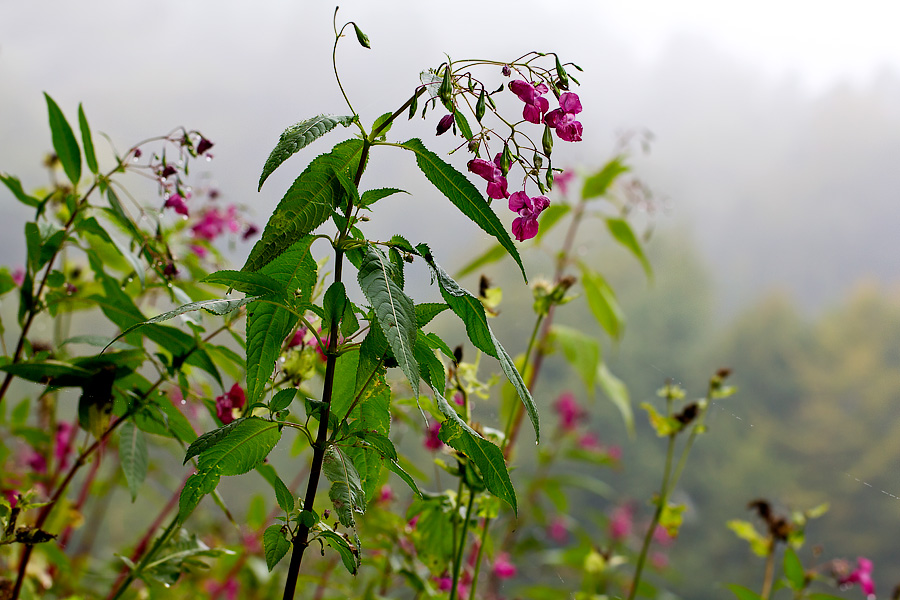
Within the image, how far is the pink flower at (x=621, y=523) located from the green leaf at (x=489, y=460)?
62.1 inches

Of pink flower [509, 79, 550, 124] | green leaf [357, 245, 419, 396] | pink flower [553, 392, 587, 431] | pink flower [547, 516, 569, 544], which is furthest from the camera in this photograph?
pink flower [547, 516, 569, 544]

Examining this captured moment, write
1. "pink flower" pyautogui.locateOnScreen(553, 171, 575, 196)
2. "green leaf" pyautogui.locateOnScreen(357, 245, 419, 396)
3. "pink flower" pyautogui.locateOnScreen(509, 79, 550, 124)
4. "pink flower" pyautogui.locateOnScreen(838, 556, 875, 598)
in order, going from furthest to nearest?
"pink flower" pyautogui.locateOnScreen(553, 171, 575, 196) → "pink flower" pyautogui.locateOnScreen(838, 556, 875, 598) → "pink flower" pyautogui.locateOnScreen(509, 79, 550, 124) → "green leaf" pyautogui.locateOnScreen(357, 245, 419, 396)

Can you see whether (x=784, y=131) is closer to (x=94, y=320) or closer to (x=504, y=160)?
(x=94, y=320)

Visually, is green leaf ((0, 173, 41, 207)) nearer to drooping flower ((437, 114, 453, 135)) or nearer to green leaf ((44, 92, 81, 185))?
green leaf ((44, 92, 81, 185))

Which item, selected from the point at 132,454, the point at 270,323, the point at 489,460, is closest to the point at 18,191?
the point at 132,454

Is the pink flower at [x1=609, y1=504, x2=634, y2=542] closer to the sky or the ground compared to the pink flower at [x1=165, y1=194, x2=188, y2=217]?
closer to the sky

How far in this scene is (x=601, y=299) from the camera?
3.35 feet

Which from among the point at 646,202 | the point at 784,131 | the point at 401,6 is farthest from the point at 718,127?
the point at 646,202

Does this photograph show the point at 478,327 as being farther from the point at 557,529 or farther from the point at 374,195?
the point at 557,529

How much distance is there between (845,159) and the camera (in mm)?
2438

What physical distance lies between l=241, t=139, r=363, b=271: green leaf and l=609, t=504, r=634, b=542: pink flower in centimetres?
166

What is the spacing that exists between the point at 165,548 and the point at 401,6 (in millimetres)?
1401

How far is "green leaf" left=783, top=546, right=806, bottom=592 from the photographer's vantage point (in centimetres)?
70

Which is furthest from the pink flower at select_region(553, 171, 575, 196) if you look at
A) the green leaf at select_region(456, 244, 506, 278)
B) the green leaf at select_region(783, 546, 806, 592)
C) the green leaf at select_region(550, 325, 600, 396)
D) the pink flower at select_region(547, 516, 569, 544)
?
the pink flower at select_region(547, 516, 569, 544)
